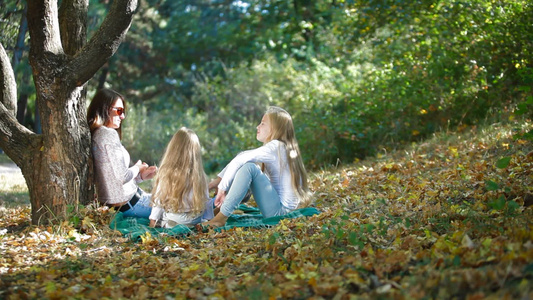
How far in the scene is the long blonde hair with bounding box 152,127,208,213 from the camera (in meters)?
4.82

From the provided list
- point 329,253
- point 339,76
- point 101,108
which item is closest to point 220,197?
point 101,108

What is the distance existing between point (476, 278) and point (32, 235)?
11.6 feet

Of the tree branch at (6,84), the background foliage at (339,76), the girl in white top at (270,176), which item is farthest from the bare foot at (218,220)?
the background foliage at (339,76)

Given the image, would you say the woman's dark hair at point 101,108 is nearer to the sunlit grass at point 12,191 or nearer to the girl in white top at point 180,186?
the girl in white top at point 180,186

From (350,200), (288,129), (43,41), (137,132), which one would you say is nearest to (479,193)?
(350,200)

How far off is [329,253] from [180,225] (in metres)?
1.80

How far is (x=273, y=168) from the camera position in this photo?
5.20m

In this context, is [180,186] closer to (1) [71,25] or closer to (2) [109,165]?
(2) [109,165]

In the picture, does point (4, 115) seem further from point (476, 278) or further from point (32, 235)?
point (476, 278)

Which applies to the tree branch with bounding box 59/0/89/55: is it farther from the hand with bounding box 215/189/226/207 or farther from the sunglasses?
the hand with bounding box 215/189/226/207

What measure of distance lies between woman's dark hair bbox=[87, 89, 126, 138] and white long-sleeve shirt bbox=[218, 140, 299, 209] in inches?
50.8

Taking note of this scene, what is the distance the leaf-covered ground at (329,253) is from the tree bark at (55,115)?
0.94ft

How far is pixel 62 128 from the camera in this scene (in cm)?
481

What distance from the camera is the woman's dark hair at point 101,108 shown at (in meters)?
5.24
